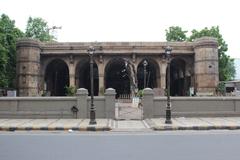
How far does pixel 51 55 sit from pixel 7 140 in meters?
24.7

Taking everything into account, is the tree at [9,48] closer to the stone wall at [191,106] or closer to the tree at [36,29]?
the tree at [36,29]

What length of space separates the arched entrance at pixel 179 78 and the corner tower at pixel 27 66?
50.0ft

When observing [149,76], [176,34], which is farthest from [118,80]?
[176,34]

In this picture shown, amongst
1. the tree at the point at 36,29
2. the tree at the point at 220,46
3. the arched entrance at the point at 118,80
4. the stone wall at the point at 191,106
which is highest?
the tree at the point at 36,29

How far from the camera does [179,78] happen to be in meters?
41.3

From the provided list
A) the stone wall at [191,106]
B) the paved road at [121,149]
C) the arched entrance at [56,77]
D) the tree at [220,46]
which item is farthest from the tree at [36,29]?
the paved road at [121,149]

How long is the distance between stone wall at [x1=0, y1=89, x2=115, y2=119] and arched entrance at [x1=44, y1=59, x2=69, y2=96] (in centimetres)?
1810

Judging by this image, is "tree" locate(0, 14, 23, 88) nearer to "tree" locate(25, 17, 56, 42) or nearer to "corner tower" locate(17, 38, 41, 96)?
"corner tower" locate(17, 38, 41, 96)

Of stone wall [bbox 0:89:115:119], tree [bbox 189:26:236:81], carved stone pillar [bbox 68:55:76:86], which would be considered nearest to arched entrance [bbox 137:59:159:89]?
carved stone pillar [bbox 68:55:76:86]

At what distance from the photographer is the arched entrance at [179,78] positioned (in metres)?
38.5

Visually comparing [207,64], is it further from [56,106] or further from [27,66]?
[56,106]

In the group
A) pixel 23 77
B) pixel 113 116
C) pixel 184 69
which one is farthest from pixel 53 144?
pixel 184 69

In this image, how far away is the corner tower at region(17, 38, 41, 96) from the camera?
33750 mm

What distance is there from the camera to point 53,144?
10.5 m
